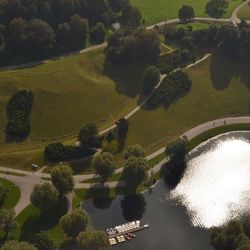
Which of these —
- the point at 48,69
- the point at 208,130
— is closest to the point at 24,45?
the point at 48,69

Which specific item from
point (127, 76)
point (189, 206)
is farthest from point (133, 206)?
point (127, 76)

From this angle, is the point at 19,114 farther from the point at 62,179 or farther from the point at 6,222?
the point at 6,222

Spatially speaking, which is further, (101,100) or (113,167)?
(101,100)

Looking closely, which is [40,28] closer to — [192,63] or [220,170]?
[192,63]

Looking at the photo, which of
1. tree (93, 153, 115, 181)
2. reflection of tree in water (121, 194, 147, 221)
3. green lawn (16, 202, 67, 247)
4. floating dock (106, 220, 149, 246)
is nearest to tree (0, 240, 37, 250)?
green lawn (16, 202, 67, 247)

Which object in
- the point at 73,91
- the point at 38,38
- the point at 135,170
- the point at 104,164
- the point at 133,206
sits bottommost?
the point at 133,206

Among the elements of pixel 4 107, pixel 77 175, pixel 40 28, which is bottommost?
pixel 77 175
